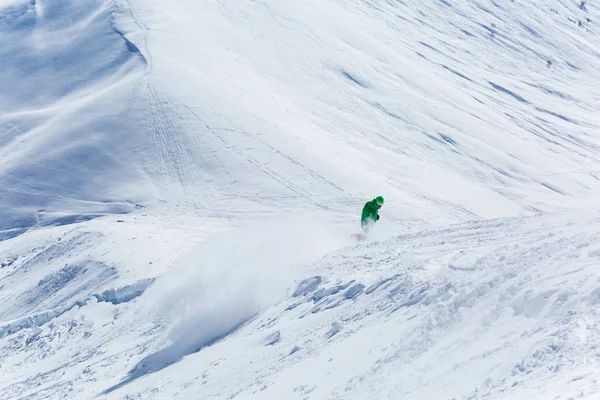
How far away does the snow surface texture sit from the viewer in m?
9.94

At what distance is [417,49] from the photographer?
4116cm

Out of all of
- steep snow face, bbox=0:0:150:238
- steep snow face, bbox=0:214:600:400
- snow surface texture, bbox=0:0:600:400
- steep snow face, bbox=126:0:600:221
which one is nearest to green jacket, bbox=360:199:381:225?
snow surface texture, bbox=0:0:600:400

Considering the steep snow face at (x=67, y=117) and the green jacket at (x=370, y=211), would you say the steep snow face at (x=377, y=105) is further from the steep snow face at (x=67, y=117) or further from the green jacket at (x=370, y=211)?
the green jacket at (x=370, y=211)

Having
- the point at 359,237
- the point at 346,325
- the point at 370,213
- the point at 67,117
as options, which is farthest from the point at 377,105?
the point at 346,325

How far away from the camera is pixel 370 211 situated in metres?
17.9

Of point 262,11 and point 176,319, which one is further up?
point 262,11

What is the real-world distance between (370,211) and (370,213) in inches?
3.7

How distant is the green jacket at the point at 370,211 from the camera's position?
58.1 ft

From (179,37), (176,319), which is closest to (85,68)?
(179,37)

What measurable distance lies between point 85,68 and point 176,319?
897 inches

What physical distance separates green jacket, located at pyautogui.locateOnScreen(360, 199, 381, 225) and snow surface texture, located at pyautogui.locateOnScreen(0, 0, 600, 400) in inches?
45.6

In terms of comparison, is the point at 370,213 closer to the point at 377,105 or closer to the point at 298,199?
the point at 298,199

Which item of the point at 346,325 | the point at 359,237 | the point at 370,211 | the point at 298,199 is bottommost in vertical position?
the point at 298,199

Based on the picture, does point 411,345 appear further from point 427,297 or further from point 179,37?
point 179,37
